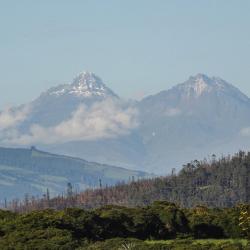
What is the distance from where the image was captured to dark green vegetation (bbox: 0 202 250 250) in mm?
69125

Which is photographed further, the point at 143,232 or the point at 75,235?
the point at 143,232

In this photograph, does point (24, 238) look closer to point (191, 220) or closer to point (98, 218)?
point (98, 218)

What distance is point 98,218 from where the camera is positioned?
83.0 m

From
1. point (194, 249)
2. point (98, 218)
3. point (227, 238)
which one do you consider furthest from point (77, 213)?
point (194, 249)

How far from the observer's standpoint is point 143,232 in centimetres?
8525

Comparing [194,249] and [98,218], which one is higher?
[98,218]

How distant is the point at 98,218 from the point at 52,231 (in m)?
10.8

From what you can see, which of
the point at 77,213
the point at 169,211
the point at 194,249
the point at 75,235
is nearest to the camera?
the point at 194,249

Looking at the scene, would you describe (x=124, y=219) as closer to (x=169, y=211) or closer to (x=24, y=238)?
(x=169, y=211)

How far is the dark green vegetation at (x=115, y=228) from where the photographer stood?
6912 cm

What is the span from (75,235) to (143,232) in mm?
9881

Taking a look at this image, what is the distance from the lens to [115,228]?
83.4 metres

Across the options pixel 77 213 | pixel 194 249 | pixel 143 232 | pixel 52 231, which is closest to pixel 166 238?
pixel 143 232

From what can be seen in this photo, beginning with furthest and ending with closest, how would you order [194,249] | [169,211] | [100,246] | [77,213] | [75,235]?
1. [169,211]
2. [77,213]
3. [75,235]
4. [100,246]
5. [194,249]
